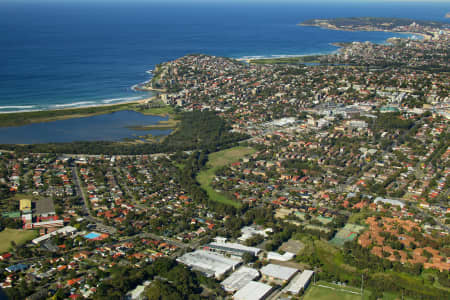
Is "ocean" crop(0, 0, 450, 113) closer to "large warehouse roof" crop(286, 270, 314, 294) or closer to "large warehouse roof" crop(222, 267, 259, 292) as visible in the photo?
"large warehouse roof" crop(222, 267, 259, 292)

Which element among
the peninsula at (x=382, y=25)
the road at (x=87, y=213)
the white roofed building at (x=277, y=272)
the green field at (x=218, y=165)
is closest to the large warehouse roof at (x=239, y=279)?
the white roofed building at (x=277, y=272)

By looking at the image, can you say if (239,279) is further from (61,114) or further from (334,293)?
(61,114)

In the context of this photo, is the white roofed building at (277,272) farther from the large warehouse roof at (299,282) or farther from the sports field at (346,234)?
the sports field at (346,234)

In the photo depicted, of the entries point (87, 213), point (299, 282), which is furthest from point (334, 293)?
point (87, 213)

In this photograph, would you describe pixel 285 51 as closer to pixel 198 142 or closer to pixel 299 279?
pixel 198 142

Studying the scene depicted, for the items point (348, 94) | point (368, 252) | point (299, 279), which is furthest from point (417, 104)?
point (299, 279)

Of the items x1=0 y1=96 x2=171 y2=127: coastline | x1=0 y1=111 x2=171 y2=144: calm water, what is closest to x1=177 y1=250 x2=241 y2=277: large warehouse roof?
x1=0 y1=111 x2=171 y2=144: calm water
